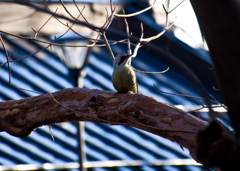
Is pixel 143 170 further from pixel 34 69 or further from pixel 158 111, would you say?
pixel 158 111

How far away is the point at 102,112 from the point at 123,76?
843mm

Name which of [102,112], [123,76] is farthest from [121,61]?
[102,112]

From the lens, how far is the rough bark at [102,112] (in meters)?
2.21

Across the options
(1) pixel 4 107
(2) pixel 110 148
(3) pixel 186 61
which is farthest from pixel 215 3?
(2) pixel 110 148

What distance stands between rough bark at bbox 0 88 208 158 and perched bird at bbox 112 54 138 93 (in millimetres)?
514

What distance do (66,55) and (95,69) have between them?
2477 mm

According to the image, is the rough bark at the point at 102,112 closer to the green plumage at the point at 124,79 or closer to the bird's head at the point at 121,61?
the green plumage at the point at 124,79

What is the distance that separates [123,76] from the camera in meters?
3.25

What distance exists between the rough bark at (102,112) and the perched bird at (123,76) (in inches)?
20.2

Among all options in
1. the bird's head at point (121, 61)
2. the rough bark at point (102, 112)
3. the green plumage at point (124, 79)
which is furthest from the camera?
the bird's head at point (121, 61)

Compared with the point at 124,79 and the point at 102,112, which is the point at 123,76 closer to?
the point at 124,79

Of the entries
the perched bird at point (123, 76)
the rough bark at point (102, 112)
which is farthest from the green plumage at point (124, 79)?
the rough bark at point (102, 112)

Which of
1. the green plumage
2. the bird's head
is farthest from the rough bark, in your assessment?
the bird's head

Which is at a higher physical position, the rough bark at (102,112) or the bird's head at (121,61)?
the bird's head at (121,61)
